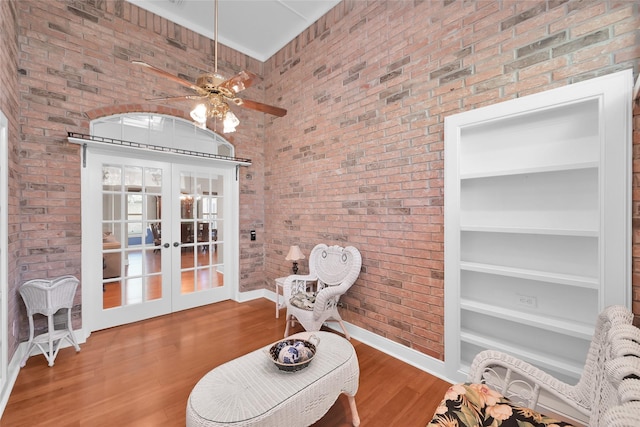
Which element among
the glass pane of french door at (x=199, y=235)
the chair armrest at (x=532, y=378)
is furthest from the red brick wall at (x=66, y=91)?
the chair armrest at (x=532, y=378)

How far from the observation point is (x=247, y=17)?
3502 mm

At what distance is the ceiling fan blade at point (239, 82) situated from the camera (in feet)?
5.97

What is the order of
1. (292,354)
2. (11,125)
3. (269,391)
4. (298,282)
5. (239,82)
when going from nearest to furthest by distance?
(269,391) → (292,354) → (239,82) → (11,125) → (298,282)

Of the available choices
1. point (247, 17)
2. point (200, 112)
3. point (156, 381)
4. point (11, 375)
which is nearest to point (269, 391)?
point (156, 381)

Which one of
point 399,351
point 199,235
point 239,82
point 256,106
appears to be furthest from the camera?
point 199,235

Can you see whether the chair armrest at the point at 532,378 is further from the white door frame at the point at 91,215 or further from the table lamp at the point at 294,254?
the white door frame at the point at 91,215

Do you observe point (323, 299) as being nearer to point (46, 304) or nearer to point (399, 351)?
point (399, 351)

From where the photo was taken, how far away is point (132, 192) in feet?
11.1

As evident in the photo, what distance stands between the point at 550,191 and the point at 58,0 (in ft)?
16.5

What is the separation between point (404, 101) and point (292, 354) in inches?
94.3

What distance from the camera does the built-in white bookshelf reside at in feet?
5.20

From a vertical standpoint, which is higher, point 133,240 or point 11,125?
point 11,125

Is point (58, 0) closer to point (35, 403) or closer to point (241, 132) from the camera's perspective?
point (241, 132)

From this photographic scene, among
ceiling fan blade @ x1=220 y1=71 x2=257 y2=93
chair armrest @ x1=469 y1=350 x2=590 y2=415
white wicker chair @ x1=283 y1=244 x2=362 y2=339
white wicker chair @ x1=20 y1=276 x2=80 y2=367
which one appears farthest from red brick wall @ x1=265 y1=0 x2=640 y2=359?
white wicker chair @ x1=20 y1=276 x2=80 y2=367
